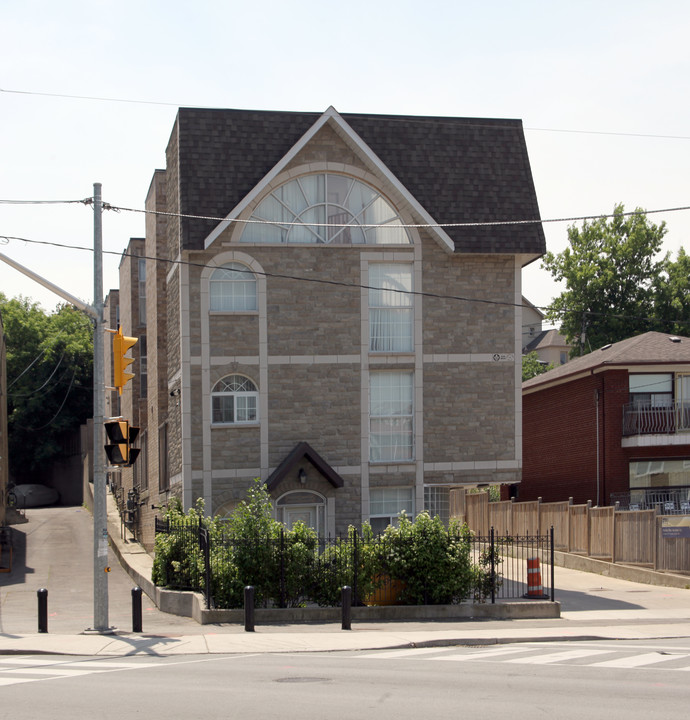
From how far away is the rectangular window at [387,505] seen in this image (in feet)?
86.7

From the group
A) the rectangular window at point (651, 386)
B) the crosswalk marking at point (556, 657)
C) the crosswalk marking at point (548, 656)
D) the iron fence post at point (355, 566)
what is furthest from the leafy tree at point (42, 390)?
the crosswalk marking at point (556, 657)

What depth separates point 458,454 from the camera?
26.6 metres

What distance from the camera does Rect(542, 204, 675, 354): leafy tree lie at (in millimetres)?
55594

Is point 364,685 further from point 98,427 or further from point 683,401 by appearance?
point 683,401

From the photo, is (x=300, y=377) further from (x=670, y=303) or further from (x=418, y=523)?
(x=670, y=303)

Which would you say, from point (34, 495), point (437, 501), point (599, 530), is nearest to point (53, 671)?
point (437, 501)

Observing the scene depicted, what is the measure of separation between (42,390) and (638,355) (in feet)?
125

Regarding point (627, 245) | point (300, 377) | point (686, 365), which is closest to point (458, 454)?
point (300, 377)

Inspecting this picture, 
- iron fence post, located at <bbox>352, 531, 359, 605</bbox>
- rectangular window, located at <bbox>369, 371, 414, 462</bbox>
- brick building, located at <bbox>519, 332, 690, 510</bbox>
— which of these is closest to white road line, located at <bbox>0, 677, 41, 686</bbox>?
iron fence post, located at <bbox>352, 531, 359, 605</bbox>

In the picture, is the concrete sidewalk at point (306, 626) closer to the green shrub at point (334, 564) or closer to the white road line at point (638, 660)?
the green shrub at point (334, 564)

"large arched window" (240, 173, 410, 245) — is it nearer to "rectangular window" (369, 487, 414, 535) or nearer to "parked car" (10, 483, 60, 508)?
"rectangular window" (369, 487, 414, 535)

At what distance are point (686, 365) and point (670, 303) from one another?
21001 millimetres

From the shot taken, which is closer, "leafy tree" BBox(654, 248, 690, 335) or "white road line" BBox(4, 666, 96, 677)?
"white road line" BBox(4, 666, 96, 677)

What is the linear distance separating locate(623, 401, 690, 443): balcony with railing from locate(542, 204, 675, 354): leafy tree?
2019 centimetres
